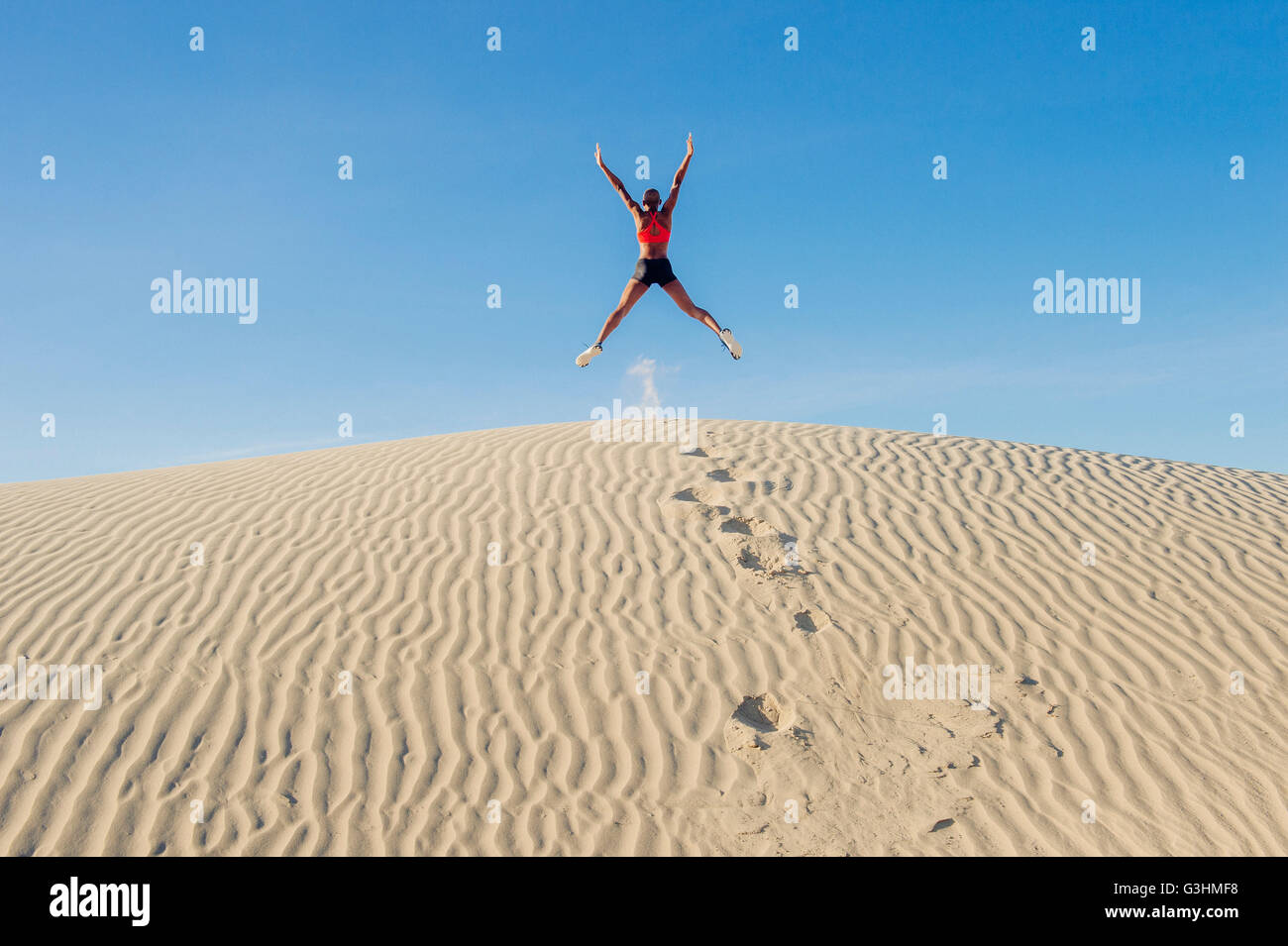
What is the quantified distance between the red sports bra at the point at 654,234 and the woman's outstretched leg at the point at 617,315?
0.33 metres

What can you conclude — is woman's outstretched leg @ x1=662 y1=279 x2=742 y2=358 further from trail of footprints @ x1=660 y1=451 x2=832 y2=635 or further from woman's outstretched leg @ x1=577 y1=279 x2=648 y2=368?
trail of footprints @ x1=660 y1=451 x2=832 y2=635

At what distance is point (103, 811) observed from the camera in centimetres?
484

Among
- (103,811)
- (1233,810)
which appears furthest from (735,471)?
(103,811)

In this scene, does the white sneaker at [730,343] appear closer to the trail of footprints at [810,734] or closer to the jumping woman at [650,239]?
the jumping woman at [650,239]

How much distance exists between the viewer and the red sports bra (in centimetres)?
609

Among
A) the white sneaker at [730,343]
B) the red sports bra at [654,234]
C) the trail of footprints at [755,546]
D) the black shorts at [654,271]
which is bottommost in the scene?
the trail of footprints at [755,546]

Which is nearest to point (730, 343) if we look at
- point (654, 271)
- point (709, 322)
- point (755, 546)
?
point (709, 322)

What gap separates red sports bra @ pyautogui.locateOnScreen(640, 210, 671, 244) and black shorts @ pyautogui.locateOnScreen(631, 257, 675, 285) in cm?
15

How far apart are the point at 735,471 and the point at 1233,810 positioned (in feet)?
19.3

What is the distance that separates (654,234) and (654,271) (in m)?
0.29

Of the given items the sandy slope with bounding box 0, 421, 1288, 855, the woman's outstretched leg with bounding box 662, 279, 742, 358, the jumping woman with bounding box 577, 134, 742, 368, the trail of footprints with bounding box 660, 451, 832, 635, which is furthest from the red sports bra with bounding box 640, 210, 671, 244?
the trail of footprints with bounding box 660, 451, 832, 635

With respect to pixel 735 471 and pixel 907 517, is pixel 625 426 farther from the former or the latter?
pixel 907 517

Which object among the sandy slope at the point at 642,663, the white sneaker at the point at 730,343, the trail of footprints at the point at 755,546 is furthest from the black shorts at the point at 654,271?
→ the trail of footprints at the point at 755,546

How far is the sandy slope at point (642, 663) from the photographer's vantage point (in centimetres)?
494
